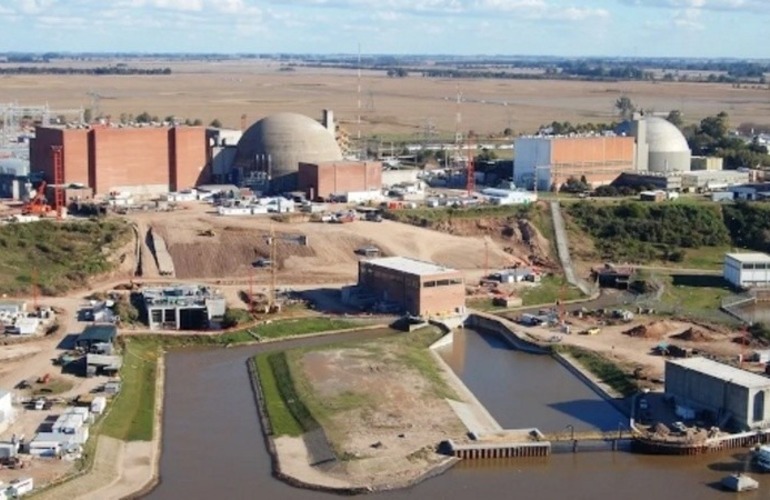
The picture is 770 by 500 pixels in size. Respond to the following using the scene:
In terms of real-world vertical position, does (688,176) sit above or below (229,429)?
above

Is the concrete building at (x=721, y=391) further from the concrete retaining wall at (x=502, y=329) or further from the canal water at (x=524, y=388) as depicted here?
the concrete retaining wall at (x=502, y=329)

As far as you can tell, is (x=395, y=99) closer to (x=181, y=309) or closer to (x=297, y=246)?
(x=297, y=246)

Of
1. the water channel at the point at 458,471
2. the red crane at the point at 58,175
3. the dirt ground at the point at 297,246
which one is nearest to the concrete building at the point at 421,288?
the dirt ground at the point at 297,246

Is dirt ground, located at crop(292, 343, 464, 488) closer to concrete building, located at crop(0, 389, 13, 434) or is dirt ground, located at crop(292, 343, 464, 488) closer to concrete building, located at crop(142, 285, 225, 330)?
concrete building, located at crop(142, 285, 225, 330)

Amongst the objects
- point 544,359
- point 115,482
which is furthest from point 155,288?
point 115,482

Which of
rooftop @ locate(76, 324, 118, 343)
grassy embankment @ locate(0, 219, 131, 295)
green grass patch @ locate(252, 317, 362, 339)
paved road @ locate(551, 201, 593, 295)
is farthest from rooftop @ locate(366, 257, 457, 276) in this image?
rooftop @ locate(76, 324, 118, 343)

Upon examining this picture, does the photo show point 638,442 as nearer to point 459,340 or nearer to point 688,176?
point 459,340

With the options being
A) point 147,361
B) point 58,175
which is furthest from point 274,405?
point 58,175
